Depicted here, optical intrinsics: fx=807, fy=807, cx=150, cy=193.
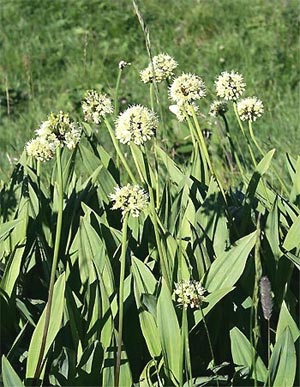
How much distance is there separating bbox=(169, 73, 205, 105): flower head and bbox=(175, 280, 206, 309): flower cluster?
0.55m

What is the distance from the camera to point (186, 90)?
229cm

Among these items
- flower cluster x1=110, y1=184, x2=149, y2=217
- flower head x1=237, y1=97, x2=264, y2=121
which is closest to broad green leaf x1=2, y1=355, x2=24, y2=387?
flower cluster x1=110, y1=184, x2=149, y2=217

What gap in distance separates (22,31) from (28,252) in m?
5.30

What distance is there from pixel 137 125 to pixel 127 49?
17.0ft

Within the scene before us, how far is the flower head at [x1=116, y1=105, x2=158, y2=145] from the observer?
1.97 meters

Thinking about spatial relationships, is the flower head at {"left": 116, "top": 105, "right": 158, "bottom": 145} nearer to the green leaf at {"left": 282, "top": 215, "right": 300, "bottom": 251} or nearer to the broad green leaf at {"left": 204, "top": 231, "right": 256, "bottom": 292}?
the broad green leaf at {"left": 204, "top": 231, "right": 256, "bottom": 292}

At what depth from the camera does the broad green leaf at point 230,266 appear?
217cm

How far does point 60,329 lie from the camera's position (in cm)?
217

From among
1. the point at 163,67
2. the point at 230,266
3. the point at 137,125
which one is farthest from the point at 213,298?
the point at 163,67

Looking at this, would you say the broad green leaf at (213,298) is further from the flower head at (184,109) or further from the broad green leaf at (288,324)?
the flower head at (184,109)

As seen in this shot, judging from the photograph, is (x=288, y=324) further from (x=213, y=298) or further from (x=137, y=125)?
(x=137, y=125)

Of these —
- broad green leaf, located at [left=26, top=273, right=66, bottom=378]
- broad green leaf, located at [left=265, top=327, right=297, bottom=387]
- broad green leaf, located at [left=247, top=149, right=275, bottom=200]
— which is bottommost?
broad green leaf, located at [left=265, top=327, right=297, bottom=387]

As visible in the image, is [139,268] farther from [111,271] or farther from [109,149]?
[109,149]

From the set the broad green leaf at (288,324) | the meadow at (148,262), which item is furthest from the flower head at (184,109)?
the broad green leaf at (288,324)
